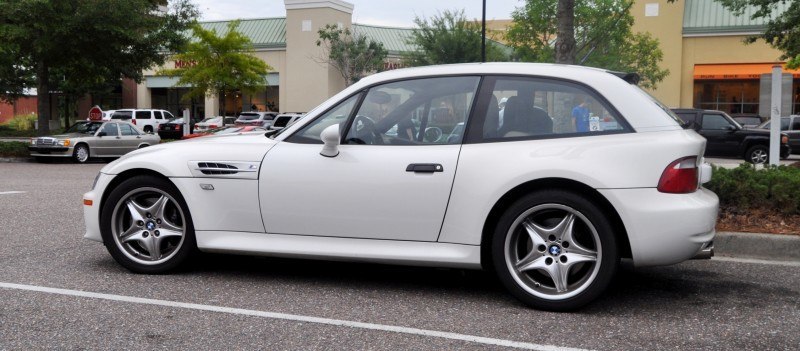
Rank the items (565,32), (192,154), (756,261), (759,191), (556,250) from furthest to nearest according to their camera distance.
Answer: (565,32) < (759,191) < (756,261) < (192,154) < (556,250)

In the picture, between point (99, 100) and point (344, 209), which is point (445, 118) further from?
point (99, 100)

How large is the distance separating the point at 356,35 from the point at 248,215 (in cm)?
4636

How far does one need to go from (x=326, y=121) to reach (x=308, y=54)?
46.6 metres

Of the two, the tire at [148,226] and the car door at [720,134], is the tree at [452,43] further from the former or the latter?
the tire at [148,226]

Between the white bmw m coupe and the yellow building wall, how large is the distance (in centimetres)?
3957

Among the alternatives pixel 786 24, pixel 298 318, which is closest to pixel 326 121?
pixel 298 318

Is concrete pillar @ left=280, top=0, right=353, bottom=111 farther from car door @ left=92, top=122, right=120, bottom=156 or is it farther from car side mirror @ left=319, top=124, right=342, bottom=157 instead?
car side mirror @ left=319, top=124, right=342, bottom=157

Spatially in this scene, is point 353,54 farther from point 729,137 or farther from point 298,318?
point 298,318

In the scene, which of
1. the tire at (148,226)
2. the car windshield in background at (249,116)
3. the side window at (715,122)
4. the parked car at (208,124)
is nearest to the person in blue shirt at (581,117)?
the tire at (148,226)

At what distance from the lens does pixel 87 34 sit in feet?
77.9

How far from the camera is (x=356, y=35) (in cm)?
5062

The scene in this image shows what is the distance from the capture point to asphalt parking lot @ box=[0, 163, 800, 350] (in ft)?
13.5

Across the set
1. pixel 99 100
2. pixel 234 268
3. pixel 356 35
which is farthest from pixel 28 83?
pixel 234 268

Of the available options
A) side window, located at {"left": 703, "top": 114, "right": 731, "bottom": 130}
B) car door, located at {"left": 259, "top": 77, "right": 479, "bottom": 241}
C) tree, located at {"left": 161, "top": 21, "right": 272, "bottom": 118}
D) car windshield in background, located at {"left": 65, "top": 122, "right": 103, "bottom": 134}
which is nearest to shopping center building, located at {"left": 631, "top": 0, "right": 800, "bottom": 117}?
side window, located at {"left": 703, "top": 114, "right": 731, "bottom": 130}
